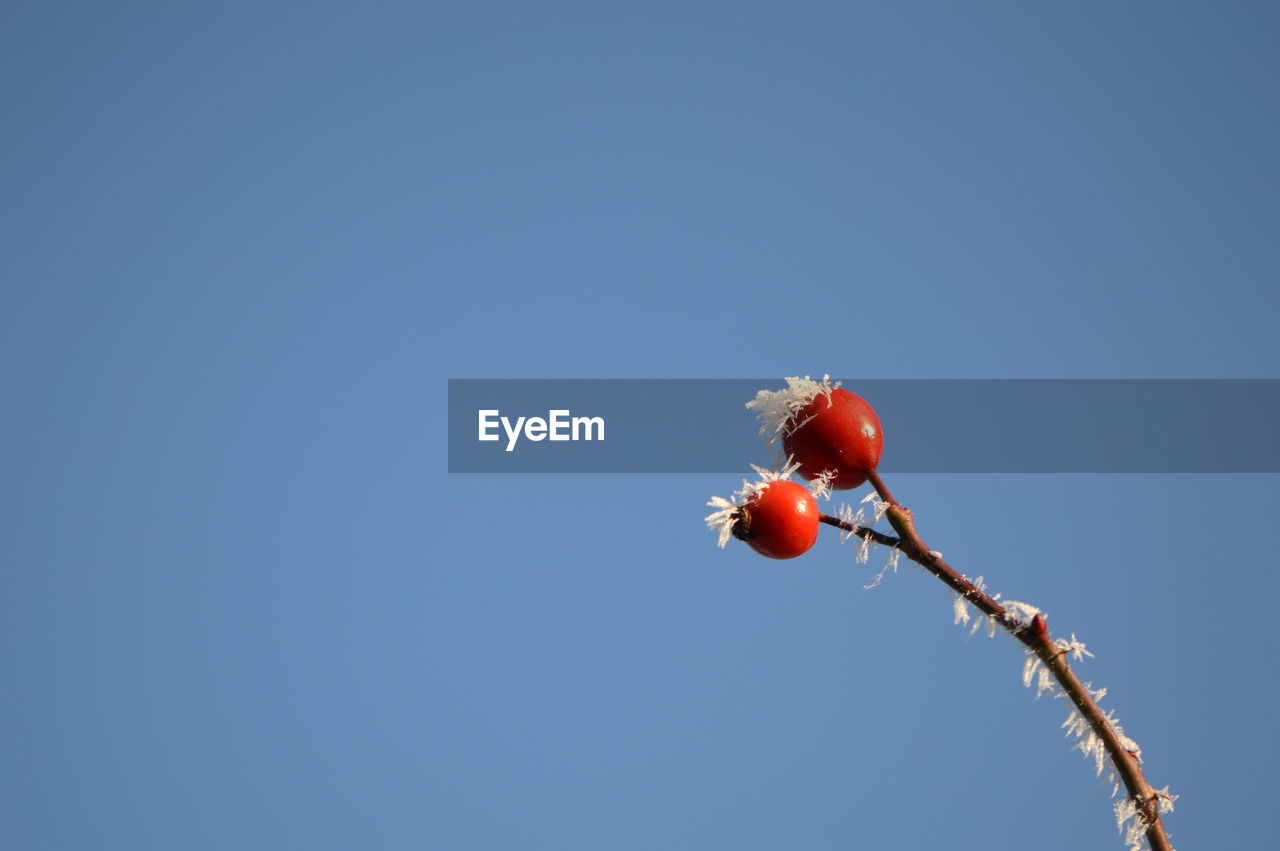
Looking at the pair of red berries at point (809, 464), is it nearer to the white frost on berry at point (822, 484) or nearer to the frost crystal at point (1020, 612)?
the white frost on berry at point (822, 484)

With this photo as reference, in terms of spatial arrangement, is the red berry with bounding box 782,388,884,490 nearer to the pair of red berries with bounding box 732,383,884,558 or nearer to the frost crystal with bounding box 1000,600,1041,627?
the pair of red berries with bounding box 732,383,884,558

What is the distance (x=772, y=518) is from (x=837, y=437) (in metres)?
0.08

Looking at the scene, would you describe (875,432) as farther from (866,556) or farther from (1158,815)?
(1158,815)

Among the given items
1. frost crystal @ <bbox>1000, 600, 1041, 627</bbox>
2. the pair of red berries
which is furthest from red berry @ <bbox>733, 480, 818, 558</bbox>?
frost crystal @ <bbox>1000, 600, 1041, 627</bbox>

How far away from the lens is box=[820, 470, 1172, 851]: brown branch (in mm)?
497

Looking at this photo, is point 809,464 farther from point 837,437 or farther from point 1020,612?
point 1020,612

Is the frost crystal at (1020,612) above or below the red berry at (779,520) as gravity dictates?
below

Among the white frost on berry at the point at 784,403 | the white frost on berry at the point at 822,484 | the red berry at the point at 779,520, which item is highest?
the white frost on berry at the point at 784,403

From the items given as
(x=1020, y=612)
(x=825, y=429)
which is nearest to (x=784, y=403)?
(x=825, y=429)

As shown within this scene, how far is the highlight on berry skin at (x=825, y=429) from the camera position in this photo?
567 mm

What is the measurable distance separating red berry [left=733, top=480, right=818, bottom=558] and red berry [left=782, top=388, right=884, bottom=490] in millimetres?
47

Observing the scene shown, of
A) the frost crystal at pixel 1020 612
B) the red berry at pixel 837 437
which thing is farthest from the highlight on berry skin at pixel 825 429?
the frost crystal at pixel 1020 612

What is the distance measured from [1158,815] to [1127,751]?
39 mm

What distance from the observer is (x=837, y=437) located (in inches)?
22.2
